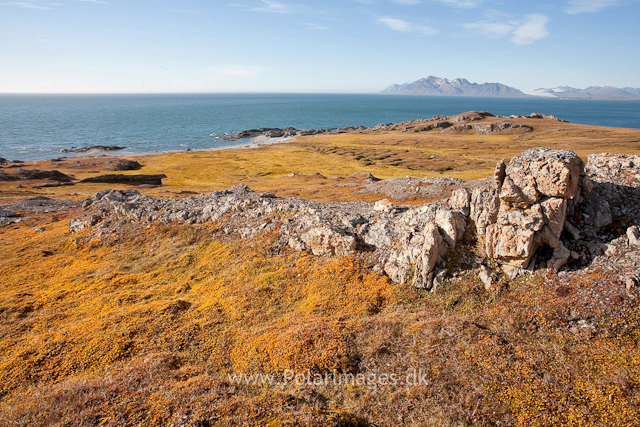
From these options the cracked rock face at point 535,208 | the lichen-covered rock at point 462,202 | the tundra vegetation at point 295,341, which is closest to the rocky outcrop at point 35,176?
the tundra vegetation at point 295,341

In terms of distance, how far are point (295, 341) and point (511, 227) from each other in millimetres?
12451

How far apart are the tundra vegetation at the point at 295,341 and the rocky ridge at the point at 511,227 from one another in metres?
0.67

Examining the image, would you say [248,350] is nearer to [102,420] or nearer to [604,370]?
[102,420]

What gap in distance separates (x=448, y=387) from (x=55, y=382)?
16556mm

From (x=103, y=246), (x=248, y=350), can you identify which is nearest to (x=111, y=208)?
(x=103, y=246)

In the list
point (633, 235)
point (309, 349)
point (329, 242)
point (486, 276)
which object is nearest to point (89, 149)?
point (329, 242)

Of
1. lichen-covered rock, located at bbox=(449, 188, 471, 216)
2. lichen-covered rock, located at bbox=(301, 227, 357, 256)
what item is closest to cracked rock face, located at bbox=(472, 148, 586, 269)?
lichen-covered rock, located at bbox=(449, 188, 471, 216)

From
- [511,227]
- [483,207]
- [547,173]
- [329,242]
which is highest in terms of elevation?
[547,173]

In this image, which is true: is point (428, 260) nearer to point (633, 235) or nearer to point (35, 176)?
point (633, 235)

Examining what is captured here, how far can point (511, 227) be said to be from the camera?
16641mm

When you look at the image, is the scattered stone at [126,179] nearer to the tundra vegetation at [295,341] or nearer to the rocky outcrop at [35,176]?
the rocky outcrop at [35,176]

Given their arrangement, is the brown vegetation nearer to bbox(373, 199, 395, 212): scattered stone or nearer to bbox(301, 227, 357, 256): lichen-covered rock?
bbox(301, 227, 357, 256): lichen-covered rock

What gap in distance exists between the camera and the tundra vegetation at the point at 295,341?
11.2 meters

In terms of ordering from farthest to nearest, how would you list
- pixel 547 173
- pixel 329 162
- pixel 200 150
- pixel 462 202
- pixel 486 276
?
pixel 200 150
pixel 329 162
pixel 462 202
pixel 486 276
pixel 547 173
